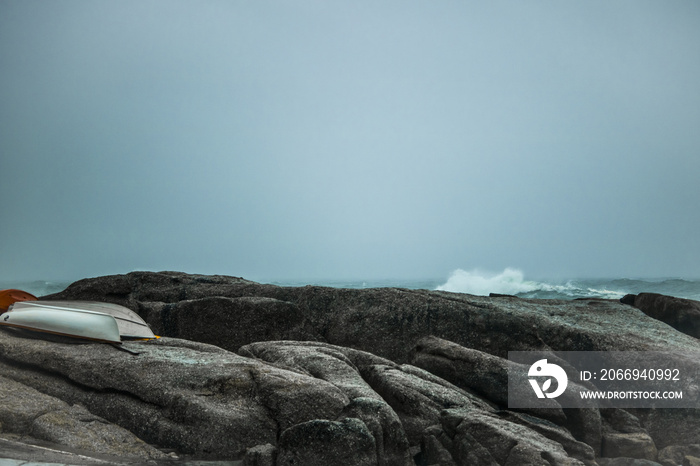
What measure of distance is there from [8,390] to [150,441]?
8.96ft

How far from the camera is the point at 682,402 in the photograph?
1068cm

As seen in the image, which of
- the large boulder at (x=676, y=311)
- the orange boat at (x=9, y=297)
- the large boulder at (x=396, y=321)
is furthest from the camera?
the large boulder at (x=676, y=311)

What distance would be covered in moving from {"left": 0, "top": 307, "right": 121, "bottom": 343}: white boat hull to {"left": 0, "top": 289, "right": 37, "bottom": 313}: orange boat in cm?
150

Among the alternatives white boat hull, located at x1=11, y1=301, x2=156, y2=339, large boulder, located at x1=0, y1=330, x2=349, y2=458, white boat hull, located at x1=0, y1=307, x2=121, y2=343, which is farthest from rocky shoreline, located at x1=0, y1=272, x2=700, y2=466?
white boat hull, located at x1=11, y1=301, x2=156, y2=339

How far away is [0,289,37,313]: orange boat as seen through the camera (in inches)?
447

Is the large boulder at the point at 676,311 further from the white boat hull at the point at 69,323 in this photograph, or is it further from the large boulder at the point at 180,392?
the white boat hull at the point at 69,323

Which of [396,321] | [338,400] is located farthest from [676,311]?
[338,400]

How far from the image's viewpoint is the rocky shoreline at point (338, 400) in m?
7.44

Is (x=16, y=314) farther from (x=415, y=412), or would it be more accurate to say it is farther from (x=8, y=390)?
(x=415, y=412)

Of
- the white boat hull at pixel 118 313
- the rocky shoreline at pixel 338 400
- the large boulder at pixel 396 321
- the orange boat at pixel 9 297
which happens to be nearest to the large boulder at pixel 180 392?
the rocky shoreline at pixel 338 400

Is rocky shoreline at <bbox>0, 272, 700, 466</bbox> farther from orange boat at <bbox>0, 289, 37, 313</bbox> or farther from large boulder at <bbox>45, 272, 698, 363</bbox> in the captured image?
orange boat at <bbox>0, 289, 37, 313</bbox>

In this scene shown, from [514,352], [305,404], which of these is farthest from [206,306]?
[514,352]

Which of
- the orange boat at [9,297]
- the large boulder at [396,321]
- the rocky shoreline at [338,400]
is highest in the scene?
Result: the orange boat at [9,297]

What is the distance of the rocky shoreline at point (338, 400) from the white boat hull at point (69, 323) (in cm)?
23
